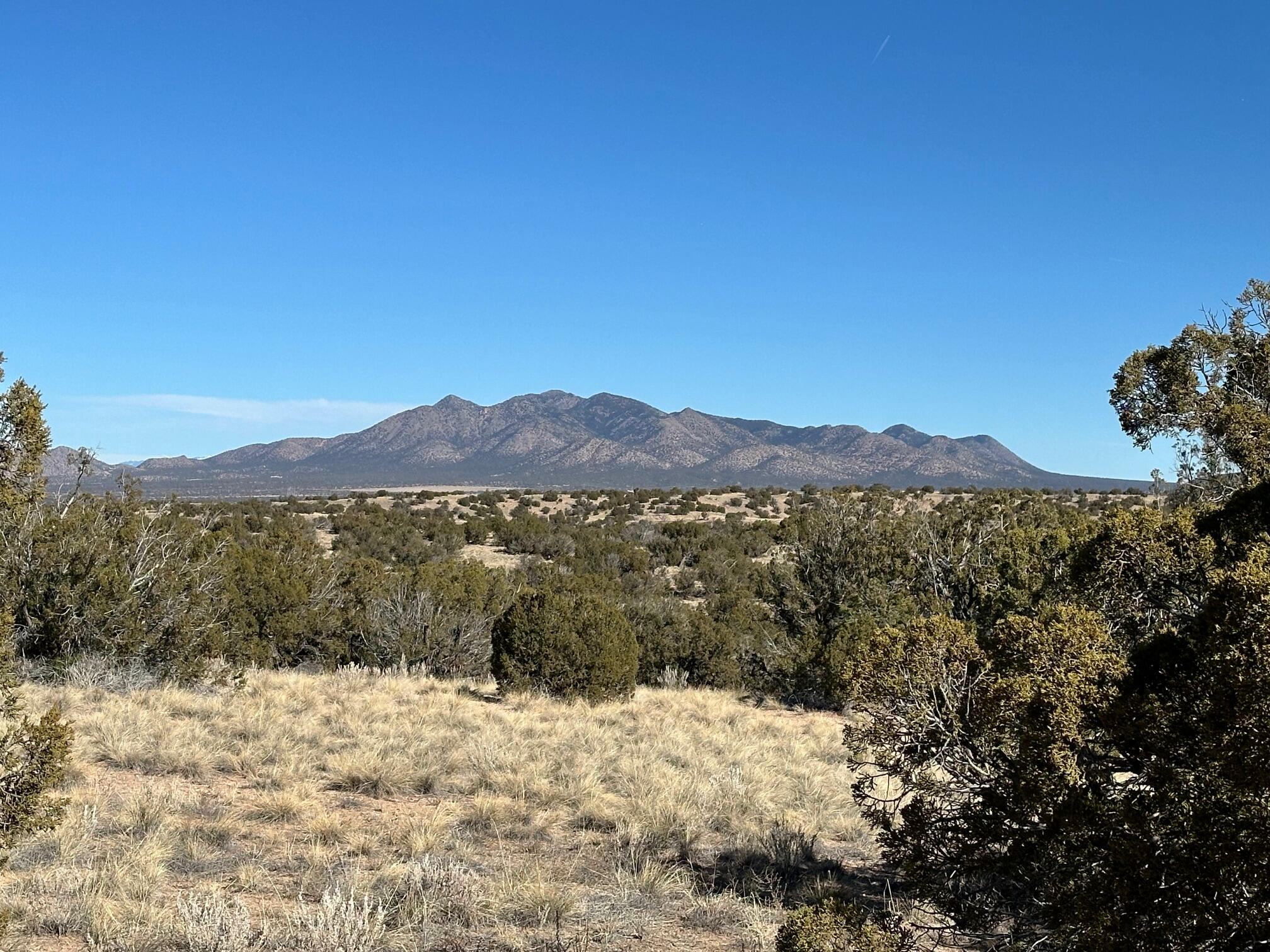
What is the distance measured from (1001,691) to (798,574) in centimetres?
1625

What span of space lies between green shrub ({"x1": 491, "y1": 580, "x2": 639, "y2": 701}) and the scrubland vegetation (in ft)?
0.20

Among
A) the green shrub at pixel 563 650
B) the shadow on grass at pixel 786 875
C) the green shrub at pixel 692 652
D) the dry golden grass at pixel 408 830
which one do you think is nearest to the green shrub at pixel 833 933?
the dry golden grass at pixel 408 830

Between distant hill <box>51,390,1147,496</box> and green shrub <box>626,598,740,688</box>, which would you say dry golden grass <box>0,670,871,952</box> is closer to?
green shrub <box>626,598,740,688</box>

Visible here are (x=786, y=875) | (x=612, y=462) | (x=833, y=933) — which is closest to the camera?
(x=833, y=933)

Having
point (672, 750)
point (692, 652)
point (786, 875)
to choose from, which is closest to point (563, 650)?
point (672, 750)

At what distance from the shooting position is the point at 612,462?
15238 cm

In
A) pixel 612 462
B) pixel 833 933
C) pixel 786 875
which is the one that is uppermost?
pixel 612 462

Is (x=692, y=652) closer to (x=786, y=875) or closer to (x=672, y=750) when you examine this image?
(x=672, y=750)

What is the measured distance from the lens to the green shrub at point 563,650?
1482 centimetres

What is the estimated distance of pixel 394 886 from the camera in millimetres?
5715

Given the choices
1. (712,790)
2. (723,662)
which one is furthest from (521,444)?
(712,790)

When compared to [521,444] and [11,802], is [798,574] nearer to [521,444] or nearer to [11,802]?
[11,802]

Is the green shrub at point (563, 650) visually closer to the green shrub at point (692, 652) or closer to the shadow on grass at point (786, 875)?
the green shrub at point (692, 652)

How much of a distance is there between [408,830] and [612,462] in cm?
14546
